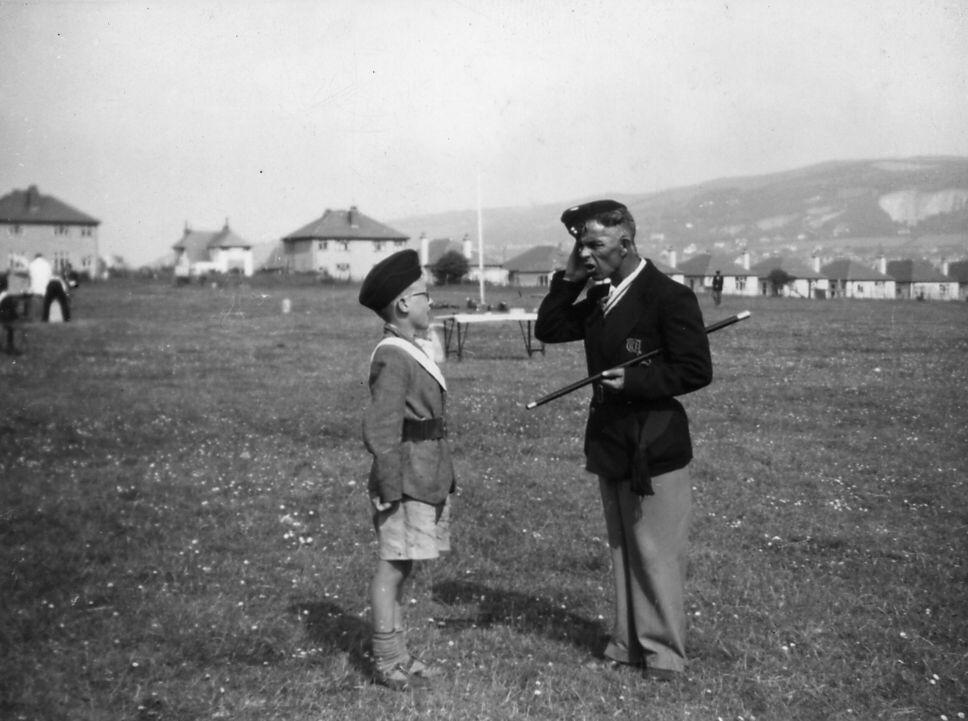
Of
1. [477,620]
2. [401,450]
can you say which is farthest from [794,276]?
[401,450]

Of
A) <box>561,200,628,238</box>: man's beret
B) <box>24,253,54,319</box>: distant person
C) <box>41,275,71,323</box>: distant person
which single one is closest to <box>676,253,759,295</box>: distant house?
<box>41,275,71,323</box>: distant person

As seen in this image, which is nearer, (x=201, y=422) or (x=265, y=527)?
(x=265, y=527)

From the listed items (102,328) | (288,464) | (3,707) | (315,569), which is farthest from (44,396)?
(102,328)

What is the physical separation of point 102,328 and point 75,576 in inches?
886

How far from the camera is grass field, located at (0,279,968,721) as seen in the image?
14.5 feet

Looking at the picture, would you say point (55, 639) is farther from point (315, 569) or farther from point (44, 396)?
point (44, 396)

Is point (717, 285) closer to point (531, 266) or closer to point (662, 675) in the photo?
point (662, 675)

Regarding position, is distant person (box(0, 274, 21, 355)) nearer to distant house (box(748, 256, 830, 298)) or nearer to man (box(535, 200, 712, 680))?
man (box(535, 200, 712, 680))

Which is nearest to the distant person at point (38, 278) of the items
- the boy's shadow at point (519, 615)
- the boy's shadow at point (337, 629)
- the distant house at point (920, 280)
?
the boy's shadow at point (337, 629)

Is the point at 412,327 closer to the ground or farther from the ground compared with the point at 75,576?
farther from the ground

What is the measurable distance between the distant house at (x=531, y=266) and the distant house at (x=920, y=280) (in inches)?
2023

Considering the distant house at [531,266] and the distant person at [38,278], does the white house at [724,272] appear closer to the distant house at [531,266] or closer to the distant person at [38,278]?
the distant house at [531,266]

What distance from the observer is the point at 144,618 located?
211 inches

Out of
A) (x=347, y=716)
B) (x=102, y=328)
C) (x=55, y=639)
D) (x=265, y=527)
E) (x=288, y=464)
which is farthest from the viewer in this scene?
(x=102, y=328)
